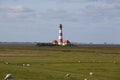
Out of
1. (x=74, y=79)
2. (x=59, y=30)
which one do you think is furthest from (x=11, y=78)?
(x=59, y=30)

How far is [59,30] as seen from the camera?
617ft

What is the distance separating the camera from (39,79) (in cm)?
3072

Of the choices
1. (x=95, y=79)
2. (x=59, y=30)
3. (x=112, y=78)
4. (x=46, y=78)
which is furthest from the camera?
(x=59, y=30)

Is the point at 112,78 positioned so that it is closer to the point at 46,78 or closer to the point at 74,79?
the point at 74,79

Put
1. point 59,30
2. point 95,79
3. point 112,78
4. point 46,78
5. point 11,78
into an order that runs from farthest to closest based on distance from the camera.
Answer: point 59,30, point 112,78, point 95,79, point 46,78, point 11,78

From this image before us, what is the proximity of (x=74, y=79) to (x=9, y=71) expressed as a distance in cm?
581

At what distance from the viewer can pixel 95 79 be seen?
3569 centimetres

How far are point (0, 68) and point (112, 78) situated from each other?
38.2 feet

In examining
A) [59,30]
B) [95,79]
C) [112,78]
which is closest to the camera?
[95,79]

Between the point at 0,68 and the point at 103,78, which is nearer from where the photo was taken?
the point at 0,68

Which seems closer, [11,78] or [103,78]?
[11,78]

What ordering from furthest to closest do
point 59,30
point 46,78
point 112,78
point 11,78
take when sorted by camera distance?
point 59,30 → point 112,78 → point 46,78 → point 11,78

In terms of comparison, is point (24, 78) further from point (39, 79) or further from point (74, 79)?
point (74, 79)

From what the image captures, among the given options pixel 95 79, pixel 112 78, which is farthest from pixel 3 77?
pixel 112 78
